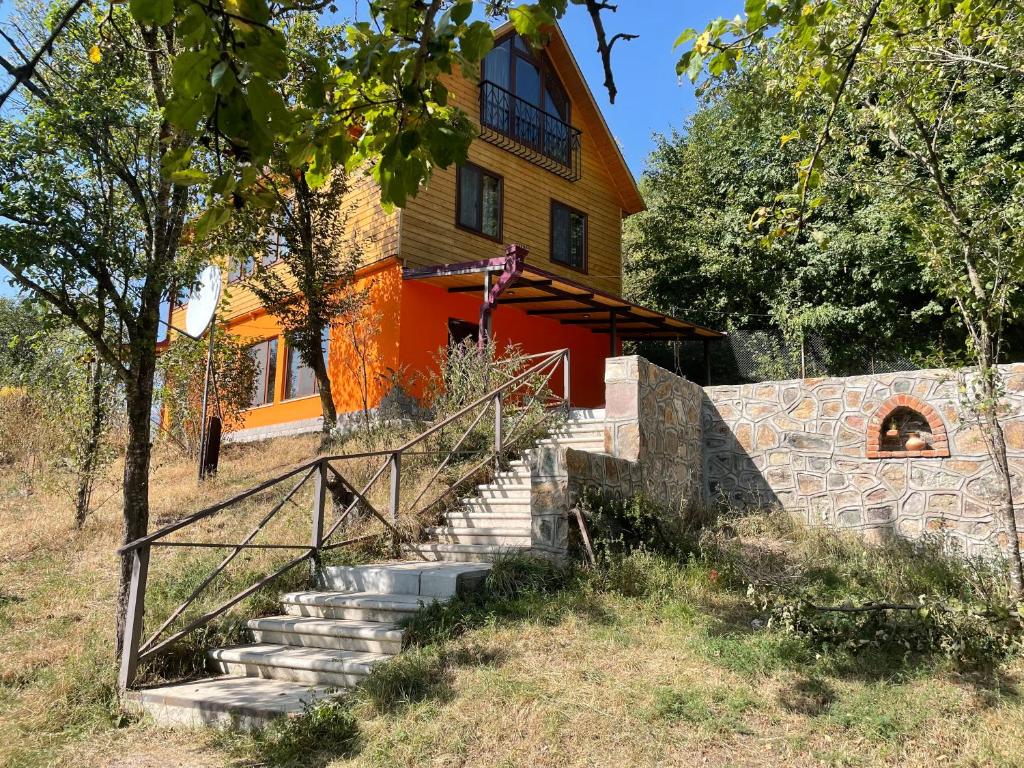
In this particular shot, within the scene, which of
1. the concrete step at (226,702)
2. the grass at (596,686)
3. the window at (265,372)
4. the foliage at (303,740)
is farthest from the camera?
the window at (265,372)

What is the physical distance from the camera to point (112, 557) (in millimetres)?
8055

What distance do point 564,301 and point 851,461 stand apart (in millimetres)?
6111

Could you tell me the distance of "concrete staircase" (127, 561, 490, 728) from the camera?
15.9ft

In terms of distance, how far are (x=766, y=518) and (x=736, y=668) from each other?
4401mm

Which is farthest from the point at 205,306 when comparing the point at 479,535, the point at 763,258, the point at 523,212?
the point at 763,258

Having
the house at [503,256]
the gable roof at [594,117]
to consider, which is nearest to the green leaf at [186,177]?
the house at [503,256]

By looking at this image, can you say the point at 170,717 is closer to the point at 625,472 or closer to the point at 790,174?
the point at 625,472

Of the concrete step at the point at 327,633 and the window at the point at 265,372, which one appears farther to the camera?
the window at the point at 265,372

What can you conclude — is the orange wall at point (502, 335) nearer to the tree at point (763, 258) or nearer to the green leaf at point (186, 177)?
the tree at point (763, 258)

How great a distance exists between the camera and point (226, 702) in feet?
15.8

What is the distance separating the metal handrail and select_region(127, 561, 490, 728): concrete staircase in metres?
0.29

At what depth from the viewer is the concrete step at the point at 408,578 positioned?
598 centimetres

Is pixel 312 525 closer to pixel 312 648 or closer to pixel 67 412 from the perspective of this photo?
pixel 312 648

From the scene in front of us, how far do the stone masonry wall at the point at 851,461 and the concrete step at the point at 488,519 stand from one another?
3447mm
